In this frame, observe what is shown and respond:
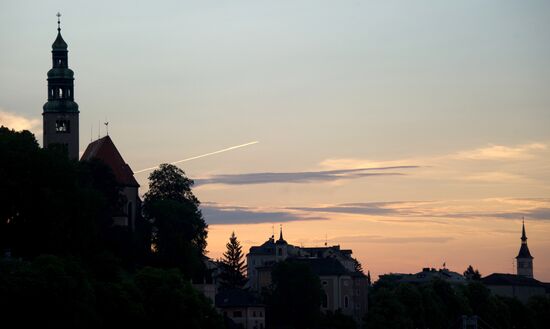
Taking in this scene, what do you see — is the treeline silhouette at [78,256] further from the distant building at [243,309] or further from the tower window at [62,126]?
the distant building at [243,309]

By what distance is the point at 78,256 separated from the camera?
13075 centimetres

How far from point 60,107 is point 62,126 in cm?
221

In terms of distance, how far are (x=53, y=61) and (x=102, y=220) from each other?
22.2 meters

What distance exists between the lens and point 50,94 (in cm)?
16562

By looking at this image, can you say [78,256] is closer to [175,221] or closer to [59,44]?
[175,221]

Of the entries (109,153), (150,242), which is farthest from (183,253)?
(109,153)

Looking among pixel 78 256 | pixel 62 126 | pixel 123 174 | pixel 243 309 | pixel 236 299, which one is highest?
pixel 62 126

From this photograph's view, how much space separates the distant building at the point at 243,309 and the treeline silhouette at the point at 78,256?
69.4ft

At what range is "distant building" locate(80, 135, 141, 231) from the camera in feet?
543

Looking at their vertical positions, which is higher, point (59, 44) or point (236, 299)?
point (59, 44)

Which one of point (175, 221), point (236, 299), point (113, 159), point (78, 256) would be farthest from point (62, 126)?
point (78, 256)

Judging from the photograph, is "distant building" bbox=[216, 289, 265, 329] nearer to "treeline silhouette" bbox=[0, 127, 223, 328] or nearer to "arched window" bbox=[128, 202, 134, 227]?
"arched window" bbox=[128, 202, 134, 227]

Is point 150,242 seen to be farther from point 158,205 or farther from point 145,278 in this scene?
point 145,278

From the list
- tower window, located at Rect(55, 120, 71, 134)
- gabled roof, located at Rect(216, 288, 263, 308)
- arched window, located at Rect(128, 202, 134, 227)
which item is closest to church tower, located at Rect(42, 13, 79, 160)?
tower window, located at Rect(55, 120, 71, 134)
